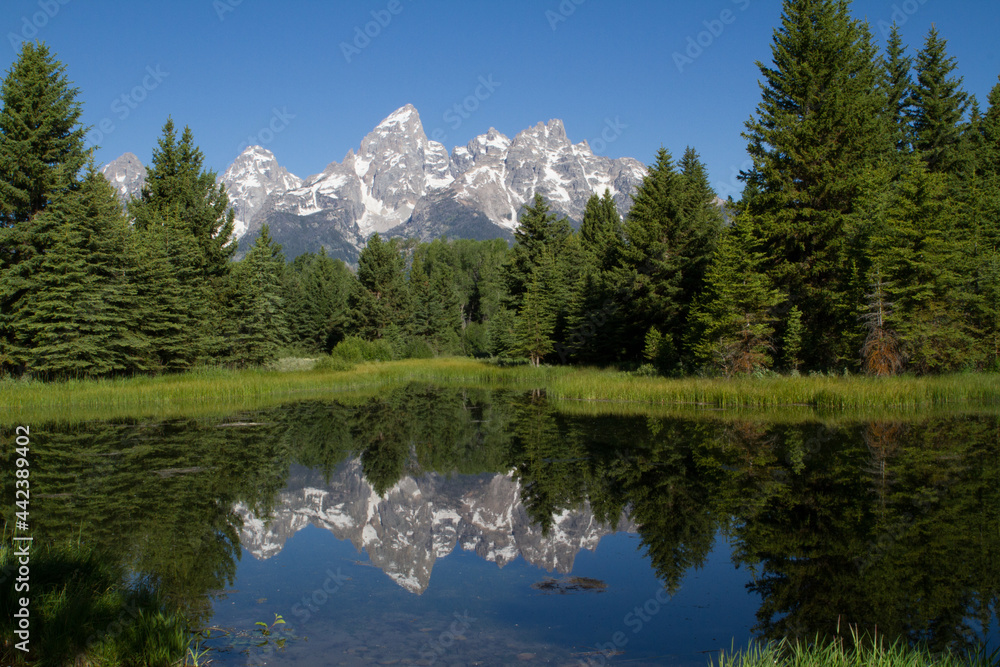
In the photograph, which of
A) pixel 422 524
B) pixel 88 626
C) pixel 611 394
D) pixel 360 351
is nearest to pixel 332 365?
pixel 360 351

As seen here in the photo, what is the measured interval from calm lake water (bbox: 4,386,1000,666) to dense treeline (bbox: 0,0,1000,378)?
10.3 metres

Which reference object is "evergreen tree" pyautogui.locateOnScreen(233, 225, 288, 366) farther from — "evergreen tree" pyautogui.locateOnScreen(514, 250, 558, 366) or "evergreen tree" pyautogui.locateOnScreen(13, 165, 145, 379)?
"evergreen tree" pyautogui.locateOnScreen(514, 250, 558, 366)

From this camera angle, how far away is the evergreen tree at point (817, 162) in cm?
2878

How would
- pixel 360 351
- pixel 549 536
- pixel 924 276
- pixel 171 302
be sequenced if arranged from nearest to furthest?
pixel 549 536
pixel 924 276
pixel 171 302
pixel 360 351

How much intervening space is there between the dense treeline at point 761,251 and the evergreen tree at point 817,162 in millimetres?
99

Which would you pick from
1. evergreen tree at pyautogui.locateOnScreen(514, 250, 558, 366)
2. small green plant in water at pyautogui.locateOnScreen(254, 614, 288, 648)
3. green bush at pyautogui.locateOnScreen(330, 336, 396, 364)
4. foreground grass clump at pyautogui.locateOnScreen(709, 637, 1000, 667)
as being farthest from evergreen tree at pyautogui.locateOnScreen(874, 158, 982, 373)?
green bush at pyautogui.locateOnScreen(330, 336, 396, 364)

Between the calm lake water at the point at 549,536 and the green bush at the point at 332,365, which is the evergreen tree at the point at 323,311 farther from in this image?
the calm lake water at the point at 549,536

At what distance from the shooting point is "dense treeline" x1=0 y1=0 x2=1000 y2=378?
26031 mm

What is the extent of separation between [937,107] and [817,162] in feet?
51.7

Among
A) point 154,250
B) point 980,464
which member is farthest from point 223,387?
point 980,464

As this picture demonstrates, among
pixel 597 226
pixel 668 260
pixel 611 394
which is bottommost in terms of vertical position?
pixel 611 394

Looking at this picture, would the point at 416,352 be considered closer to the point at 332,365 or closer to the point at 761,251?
the point at 332,365

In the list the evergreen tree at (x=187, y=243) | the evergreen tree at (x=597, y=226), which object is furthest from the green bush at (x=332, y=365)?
the evergreen tree at (x=597, y=226)

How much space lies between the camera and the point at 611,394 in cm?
2733
